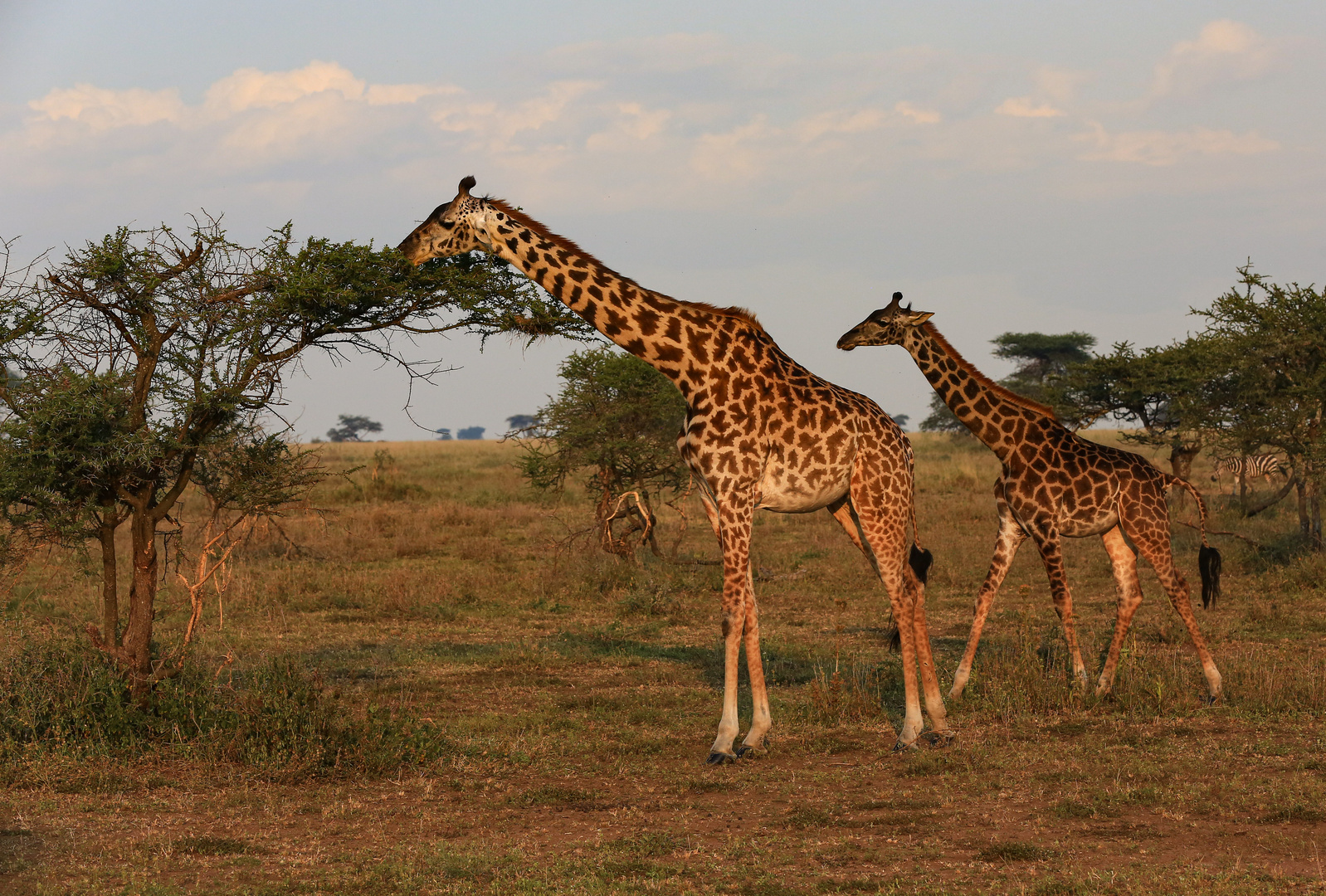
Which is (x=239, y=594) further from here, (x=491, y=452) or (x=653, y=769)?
(x=491, y=452)

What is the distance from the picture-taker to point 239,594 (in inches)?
589

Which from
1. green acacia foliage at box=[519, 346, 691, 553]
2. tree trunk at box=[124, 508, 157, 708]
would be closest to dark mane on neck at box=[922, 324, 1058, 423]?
tree trunk at box=[124, 508, 157, 708]

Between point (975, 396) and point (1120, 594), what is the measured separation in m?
1.97

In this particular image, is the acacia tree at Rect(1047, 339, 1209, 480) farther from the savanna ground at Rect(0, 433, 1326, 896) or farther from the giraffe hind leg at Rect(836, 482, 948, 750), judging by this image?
the giraffe hind leg at Rect(836, 482, 948, 750)

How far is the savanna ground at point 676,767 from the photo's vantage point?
5.81 metres

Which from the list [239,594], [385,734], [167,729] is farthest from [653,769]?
[239,594]

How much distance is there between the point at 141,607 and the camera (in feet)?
26.8

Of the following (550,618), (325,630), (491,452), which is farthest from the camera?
(491,452)

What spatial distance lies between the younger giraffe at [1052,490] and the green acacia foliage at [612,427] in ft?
26.9

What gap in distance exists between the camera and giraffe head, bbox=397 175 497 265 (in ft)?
26.8

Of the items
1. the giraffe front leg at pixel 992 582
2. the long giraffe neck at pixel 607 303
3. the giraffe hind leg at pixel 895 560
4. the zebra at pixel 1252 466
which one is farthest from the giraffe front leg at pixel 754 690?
the zebra at pixel 1252 466

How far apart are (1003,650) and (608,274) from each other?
14.7ft

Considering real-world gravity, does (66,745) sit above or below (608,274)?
below

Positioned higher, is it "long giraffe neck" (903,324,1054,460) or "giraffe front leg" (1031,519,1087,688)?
"long giraffe neck" (903,324,1054,460)
